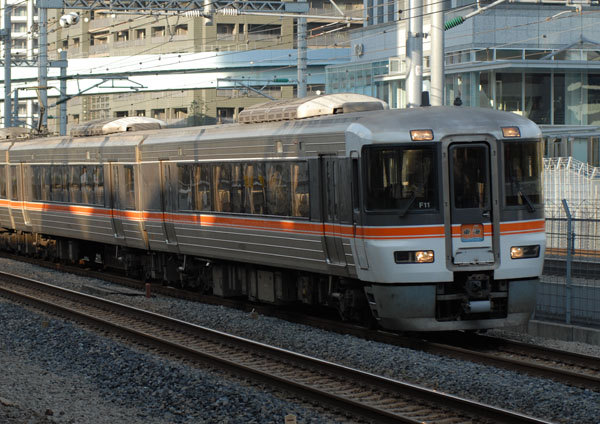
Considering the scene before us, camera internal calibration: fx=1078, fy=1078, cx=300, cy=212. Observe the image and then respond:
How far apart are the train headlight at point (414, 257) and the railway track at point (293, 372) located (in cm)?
172

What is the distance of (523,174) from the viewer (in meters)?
13.4

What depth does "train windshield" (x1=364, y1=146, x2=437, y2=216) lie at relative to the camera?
13.0 m

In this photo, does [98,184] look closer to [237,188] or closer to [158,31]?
[237,188]

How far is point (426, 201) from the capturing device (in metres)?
13.0

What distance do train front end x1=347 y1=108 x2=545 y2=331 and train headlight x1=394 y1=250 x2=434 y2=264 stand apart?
0.04ft

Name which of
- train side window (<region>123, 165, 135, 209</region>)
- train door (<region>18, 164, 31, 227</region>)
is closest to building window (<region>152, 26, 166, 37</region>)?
train door (<region>18, 164, 31, 227</region>)

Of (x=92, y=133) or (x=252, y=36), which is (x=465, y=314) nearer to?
(x=92, y=133)

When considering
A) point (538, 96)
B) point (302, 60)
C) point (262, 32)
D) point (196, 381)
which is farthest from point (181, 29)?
point (196, 381)

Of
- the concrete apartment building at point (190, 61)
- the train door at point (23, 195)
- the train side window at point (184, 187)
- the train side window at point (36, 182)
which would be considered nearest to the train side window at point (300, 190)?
the train side window at point (184, 187)

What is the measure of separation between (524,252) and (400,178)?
1.81 m

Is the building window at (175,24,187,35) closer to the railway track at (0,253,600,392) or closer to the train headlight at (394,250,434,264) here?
the railway track at (0,253,600,392)

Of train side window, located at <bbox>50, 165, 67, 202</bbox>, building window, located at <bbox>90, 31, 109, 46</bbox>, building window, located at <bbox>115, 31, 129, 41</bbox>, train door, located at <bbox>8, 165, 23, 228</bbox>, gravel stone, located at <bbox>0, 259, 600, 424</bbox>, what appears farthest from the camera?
building window, located at <bbox>90, 31, 109, 46</bbox>

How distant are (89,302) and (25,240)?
1021 centimetres

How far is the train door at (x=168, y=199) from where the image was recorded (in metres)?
18.9
